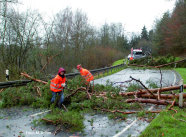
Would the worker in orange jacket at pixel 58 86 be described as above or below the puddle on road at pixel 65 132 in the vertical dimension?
above

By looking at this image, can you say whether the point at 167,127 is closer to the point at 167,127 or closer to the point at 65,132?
the point at 167,127

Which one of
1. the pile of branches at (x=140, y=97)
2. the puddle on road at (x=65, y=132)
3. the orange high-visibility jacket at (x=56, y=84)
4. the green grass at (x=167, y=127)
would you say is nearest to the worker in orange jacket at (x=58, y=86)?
the orange high-visibility jacket at (x=56, y=84)

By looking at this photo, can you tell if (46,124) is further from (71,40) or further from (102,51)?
(102,51)

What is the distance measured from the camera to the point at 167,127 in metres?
4.81

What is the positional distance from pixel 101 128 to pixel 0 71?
11758 mm

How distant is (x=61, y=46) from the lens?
25281 mm

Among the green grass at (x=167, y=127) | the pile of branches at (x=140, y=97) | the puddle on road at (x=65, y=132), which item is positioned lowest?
the puddle on road at (x=65, y=132)

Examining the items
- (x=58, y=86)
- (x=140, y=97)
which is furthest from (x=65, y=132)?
(x=140, y=97)

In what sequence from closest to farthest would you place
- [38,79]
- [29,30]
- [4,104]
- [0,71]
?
[4,104], [38,79], [0,71], [29,30]

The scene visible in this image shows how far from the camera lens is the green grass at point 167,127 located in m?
4.44

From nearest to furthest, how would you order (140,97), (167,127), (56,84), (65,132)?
(167,127) < (65,132) < (56,84) < (140,97)

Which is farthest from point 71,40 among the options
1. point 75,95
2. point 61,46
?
point 75,95

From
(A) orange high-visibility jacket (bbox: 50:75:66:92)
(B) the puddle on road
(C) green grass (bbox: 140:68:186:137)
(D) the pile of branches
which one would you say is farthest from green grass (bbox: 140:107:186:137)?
(A) orange high-visibility jacket (bbox: 50:75:66:92)

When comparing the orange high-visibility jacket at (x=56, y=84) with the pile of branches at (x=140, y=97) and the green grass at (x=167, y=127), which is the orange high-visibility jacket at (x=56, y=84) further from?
the green grass at (x=167, y=127)
